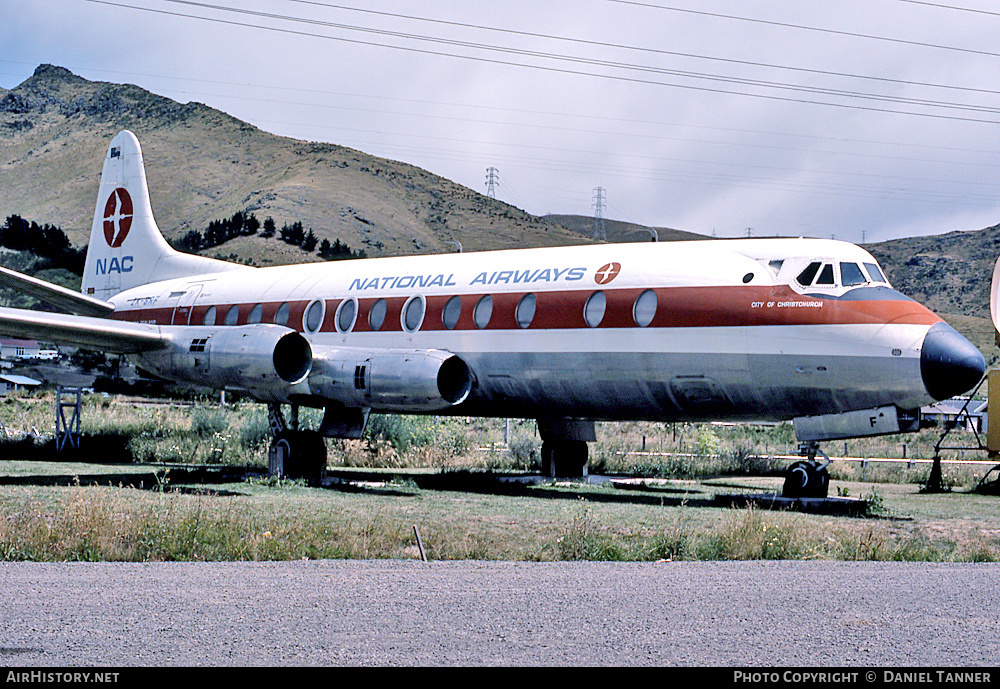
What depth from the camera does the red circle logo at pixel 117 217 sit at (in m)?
27.1

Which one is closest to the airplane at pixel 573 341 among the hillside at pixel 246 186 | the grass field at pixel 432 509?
the grass field at pixel 432 509

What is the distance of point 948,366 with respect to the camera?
14594 mm

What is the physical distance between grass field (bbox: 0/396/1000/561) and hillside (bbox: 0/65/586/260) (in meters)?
87.7

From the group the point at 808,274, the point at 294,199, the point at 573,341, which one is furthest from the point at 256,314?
the point at 294,199

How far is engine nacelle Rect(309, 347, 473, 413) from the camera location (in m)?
18.1

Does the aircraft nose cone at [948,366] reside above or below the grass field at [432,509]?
above

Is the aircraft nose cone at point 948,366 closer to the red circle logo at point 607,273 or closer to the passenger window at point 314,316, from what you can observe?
the red circle logo at point 607,273

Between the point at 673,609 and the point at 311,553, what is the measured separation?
408 centimetres

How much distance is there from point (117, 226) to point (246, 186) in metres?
136

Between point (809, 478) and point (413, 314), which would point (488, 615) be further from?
point (413, 314)

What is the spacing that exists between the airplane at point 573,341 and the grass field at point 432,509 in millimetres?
1498

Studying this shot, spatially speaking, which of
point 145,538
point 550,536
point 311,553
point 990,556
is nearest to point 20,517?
point 145,538

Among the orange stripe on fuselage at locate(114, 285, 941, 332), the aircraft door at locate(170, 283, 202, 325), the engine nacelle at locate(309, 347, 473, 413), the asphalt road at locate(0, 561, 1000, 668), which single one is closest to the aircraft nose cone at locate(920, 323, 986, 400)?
the orange stripe on fuselage at locate(114, 285, 941, 332)

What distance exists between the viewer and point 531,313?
1827cm
